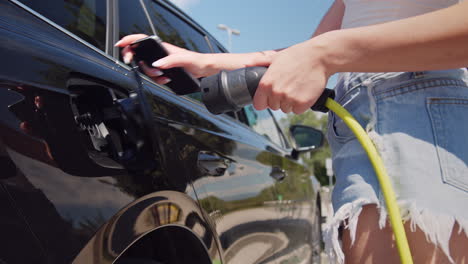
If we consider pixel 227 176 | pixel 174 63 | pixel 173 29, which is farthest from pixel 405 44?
pixel 173 29

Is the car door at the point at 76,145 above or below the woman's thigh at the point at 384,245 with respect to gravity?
above

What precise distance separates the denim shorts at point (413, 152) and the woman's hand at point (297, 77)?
0.20 m

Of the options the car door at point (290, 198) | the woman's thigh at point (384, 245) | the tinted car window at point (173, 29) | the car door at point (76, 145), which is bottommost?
the car door at point (290, 198)

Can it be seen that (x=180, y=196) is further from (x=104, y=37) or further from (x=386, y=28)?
(x=386, y=28)

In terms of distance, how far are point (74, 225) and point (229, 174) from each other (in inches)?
34.9

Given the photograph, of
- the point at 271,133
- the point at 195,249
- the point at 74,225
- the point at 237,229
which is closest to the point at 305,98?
the point at 74,225

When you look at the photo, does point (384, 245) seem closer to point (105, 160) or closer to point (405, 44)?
point (405, 44)

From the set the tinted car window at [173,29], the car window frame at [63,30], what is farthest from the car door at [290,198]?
the car window frame at [63,30]

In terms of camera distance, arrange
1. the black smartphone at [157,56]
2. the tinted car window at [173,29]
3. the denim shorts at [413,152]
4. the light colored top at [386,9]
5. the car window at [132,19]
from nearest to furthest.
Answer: the denim shorts at [413,152]
the light colored top at [386,9]
the black smartphone at [157,56]
the car window at [132,19]
the tinted car window at [173,29]

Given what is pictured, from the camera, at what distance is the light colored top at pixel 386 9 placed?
108 centimetres

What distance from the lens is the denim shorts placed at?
0.95m

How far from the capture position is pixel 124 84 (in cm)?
132

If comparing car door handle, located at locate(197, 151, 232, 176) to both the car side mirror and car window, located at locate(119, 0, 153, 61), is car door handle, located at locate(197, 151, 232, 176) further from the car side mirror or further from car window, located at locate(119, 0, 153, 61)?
the car side mirror

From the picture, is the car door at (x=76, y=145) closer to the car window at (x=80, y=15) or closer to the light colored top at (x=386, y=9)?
the car window at (x=80, y=15)
